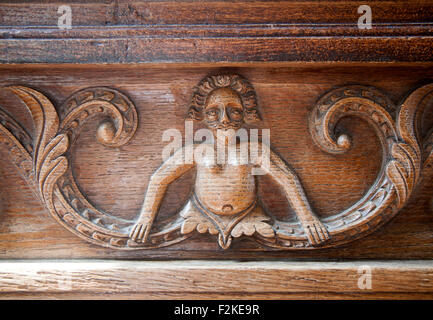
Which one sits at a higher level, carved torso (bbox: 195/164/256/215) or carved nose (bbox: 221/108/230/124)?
carved nose (bbox: 221/108/230/124)

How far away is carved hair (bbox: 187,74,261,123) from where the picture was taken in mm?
728

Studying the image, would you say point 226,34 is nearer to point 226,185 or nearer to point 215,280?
point 226,185

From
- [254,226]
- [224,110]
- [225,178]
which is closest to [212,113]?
[224,110]

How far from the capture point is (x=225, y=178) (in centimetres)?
74

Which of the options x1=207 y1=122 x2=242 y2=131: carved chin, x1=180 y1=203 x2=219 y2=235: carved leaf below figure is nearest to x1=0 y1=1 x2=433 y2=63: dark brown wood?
x1=207 y1=122 x2=242 y2=131: carved chin

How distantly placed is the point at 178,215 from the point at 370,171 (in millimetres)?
397

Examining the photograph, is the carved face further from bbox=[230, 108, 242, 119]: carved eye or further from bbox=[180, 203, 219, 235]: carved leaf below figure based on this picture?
bbox=[180, 203, 219, 235]: carved leaf below figure

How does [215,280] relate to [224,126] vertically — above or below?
below

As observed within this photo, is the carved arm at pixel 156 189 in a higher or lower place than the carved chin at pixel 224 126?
lower

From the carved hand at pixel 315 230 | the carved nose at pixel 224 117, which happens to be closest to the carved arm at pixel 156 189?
the carved nose at pixel 224 117

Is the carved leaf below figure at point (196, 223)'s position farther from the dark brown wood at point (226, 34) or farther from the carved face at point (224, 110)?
the dark brown wood at point (226, 34)

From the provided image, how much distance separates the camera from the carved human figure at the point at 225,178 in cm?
73

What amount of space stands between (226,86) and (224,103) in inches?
1.4

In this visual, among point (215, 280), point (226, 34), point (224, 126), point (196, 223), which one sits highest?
point (226, 34)
